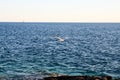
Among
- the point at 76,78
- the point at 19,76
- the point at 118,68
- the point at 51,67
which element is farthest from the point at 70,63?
the point at 76,78

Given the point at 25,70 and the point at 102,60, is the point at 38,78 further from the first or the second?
the point at 102,60

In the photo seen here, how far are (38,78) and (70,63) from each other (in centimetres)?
1566

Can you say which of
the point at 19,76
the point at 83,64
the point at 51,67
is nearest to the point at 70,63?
the point at 83,64

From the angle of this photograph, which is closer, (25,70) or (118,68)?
(25,70)

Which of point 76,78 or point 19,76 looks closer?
point 76,78

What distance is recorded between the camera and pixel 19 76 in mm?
36594

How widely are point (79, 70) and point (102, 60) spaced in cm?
1168

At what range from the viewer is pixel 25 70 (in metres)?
41.8

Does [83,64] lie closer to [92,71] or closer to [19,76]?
[92,71]

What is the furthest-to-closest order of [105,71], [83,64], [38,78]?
[83,64] < [105,71] < [38,78]

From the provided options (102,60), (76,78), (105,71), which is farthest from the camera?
(102,60)

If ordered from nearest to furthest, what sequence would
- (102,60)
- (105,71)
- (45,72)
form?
1. (45,72)
2. (105,71)
3. (102,60)

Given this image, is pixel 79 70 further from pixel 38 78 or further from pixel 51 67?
pixel 38 78

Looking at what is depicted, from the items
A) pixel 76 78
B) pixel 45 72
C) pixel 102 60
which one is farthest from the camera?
pixel 102 60
